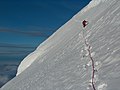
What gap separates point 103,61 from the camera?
27.7ft

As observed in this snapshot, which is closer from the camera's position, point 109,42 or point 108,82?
point 108,82

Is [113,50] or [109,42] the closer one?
[113,50]

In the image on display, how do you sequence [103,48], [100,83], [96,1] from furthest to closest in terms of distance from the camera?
[96,1] → [103,48] → [100,83]

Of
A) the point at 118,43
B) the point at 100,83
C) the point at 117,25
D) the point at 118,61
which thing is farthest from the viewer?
the point at 117,25

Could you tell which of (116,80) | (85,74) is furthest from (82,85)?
(116,80)

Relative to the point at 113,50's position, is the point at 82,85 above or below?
below

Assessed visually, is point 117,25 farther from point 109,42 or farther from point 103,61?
point 103,61

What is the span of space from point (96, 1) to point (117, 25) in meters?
16.9

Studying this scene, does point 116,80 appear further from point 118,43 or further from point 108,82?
point 118,43

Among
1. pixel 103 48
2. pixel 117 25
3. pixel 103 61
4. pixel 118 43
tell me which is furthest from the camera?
pixel 117 25

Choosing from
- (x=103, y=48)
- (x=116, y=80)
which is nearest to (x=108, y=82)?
(x=116, y=80)

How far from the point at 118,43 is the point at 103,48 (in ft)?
3.10

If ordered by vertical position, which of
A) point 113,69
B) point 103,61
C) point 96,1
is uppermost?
point 96,1

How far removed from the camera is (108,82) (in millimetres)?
6438
